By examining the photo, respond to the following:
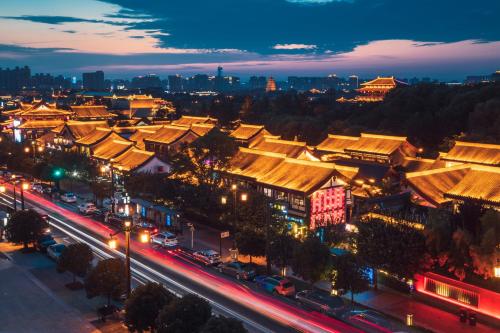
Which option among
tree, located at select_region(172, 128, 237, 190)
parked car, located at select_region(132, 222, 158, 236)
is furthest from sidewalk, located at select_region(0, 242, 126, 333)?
tree, located at select_region(172, 128, 237, 190)

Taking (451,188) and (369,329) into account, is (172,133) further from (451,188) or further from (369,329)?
(369,329)

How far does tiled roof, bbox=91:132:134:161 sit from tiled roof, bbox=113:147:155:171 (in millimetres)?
2191

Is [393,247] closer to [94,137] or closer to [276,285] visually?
[276,285]

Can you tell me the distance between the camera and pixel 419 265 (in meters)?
29.0

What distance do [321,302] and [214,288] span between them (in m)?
6.63

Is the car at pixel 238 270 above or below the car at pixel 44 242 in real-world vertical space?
above

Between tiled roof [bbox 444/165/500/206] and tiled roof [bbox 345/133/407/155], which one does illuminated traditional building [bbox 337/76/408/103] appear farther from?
tiled roof [bbox 444/165/500/206]

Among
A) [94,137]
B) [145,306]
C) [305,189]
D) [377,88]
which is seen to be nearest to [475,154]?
[305,189]

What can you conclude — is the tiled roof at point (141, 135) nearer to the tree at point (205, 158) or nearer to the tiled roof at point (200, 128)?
the tiled roof at point (200, 128)

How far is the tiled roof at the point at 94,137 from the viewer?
75.0 meters

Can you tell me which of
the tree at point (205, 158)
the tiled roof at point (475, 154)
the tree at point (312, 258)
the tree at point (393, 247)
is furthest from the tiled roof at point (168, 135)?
the tree at point (393, 247)

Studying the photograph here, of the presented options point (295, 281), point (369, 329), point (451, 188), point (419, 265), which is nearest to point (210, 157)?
point (295, 281)

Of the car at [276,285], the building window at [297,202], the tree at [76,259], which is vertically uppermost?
the building window at [297,202]

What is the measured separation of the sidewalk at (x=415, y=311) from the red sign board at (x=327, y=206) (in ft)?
36.3
